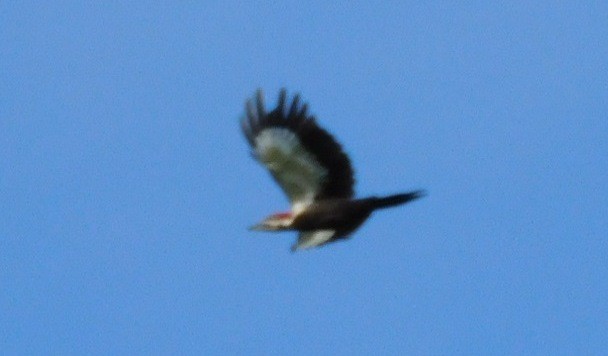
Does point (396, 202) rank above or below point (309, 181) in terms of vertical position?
below

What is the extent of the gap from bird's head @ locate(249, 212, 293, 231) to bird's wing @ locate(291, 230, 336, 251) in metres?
0.49

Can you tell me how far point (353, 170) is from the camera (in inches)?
656

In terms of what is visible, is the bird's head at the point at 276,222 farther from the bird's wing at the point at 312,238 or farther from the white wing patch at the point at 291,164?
the bird's wing at the point at 312,238

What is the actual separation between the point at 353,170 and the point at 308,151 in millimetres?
717

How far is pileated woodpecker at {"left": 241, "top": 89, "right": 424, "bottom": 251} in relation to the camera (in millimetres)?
16531

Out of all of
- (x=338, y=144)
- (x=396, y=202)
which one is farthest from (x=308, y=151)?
(x=396, y=202)

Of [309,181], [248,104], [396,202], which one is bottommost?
[396,202]

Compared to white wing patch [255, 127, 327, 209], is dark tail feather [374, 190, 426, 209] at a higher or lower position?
lower

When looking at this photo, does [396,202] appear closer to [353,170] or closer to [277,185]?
[353,170]

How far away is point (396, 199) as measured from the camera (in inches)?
622

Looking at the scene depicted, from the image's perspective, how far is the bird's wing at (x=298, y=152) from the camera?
54.4 feet

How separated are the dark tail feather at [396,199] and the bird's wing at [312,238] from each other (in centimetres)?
105

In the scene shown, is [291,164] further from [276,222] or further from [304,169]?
[276,222]

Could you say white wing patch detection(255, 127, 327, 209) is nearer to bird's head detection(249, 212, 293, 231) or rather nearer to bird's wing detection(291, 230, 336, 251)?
bird's head detection(249, 212, 293, 231)
